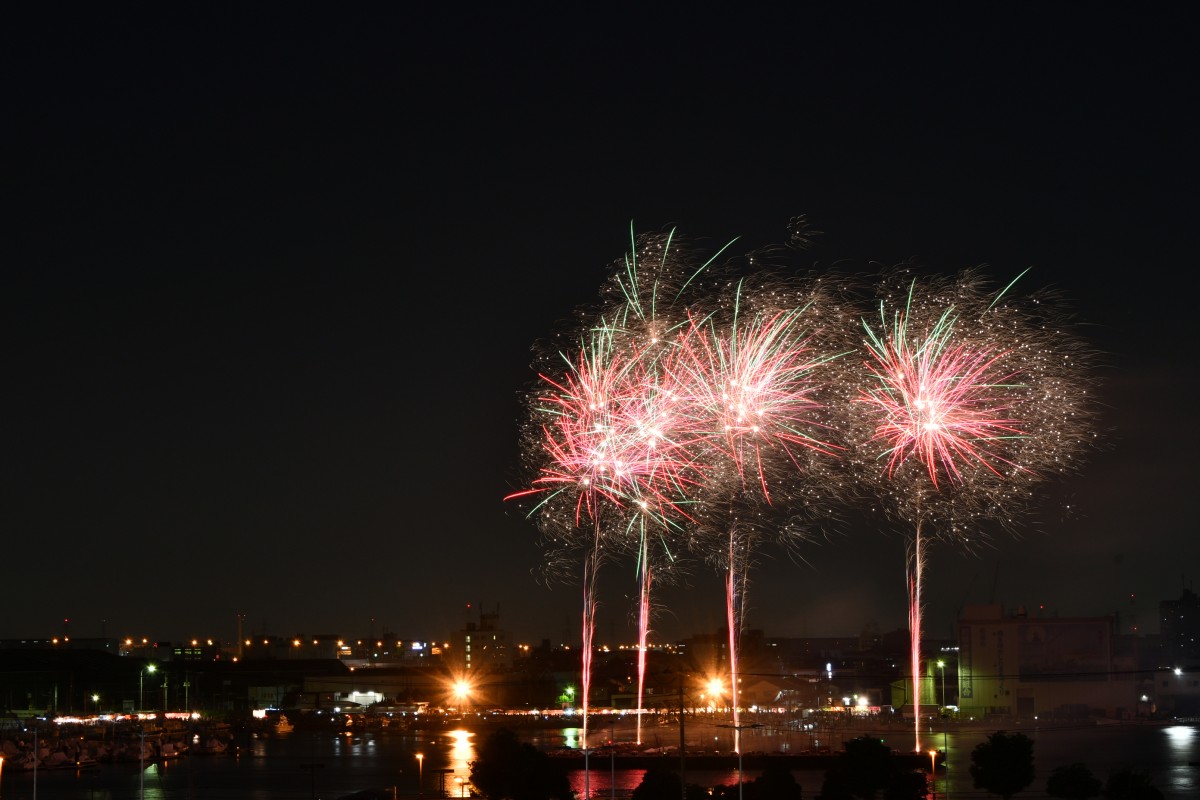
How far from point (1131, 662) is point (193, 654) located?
273ft

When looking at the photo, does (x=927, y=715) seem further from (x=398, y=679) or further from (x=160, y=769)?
(x=398, y=679)

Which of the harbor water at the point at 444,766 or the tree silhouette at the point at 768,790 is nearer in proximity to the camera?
the tree silhouette at the point at 768,790

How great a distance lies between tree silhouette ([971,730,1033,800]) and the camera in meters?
26.9

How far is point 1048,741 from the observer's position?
58500 millimetres

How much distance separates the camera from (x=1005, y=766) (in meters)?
26.9

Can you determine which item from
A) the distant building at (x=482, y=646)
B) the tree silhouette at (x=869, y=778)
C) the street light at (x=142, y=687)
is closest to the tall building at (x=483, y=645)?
the distant building at (x=482, y=646)

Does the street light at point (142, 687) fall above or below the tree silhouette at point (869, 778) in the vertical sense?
below

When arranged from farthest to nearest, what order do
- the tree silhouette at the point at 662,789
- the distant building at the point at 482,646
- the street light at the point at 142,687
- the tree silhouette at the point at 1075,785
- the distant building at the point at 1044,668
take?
the distant building at the point at 482,646, the street light at the point at 142,687, the distant building at the point at 1044,668, the tree silhouette at the point at 1075,785, the tree silhouette at the point at 662,789

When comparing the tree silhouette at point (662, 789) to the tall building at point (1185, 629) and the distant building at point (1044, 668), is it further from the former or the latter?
the tall building at point (1185, 629)

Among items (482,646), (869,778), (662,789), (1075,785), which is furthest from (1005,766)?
(482,646)

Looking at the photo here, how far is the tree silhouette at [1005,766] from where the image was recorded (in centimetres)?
2686

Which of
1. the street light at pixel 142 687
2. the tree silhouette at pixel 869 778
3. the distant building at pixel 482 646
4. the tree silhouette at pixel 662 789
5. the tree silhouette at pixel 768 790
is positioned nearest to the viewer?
the tree silhouette at pixel 662 789

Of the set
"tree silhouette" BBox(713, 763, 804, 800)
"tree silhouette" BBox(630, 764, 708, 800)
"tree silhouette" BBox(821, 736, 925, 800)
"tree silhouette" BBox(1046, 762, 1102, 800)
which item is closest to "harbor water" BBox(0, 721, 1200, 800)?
"tree silhouette" BBox(630, 764, 708, 800)

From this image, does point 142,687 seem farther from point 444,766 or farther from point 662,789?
point 662,789
